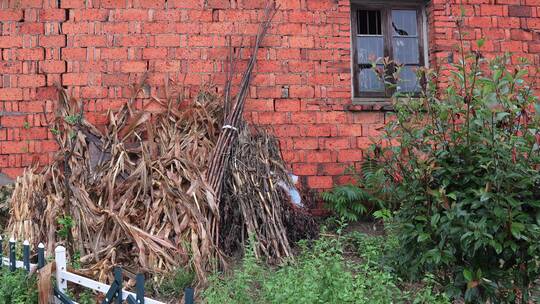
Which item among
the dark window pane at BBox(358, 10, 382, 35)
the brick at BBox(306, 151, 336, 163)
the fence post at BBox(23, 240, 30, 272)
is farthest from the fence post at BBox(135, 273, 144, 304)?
the dark window pane at BBox(358, 10, 382, 35)

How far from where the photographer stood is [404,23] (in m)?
6.68

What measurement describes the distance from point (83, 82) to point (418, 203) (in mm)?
4467

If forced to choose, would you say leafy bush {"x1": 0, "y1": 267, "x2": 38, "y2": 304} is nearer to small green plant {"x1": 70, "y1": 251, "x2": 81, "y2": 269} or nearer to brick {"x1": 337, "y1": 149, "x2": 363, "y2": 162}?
small green plant {"x1": 70, "y1": 251, "x2": 81, "y2": 269}

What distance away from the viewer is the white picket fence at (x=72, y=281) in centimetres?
295

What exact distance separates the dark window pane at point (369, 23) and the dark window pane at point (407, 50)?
0.31 m

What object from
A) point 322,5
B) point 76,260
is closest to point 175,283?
point 76,260

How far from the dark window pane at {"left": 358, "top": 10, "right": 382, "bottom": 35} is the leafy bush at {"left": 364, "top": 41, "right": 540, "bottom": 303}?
3.57 meters

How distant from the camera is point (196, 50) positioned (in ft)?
20.1

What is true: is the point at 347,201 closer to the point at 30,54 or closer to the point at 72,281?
the point at 72,281

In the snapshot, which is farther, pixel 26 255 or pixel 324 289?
pixel 26 255

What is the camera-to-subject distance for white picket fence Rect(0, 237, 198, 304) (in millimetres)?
2951

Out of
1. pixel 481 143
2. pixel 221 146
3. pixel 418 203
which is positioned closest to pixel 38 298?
pixel 221 146

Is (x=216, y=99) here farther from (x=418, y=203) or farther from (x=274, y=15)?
(x=418, y=203)

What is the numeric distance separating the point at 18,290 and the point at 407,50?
5.39 m
